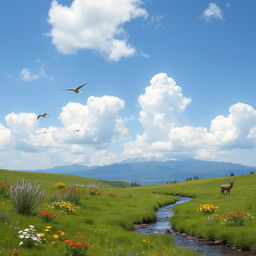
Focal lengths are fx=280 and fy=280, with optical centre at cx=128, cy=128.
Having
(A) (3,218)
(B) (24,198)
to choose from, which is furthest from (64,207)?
(A) (3,218)

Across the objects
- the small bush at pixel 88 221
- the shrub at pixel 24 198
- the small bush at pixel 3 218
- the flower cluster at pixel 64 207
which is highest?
the shrub at pixel 24 198

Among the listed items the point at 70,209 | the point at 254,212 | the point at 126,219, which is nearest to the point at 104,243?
the point at 70,209

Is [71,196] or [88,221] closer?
[88,221]

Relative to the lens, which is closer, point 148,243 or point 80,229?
point 148,243

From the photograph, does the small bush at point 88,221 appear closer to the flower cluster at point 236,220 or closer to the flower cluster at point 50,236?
the flower cluster at point 50,236

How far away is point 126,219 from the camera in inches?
955

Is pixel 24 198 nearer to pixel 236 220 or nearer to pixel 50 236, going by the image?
pixel 50 236

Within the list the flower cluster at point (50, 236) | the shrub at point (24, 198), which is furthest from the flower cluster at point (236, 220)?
the shrub at point (24, 198)

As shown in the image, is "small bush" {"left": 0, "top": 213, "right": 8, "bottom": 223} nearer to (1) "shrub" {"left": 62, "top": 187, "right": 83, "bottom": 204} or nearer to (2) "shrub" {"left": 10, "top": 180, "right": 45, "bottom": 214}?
(2) "shrub" {"left": 10, "top": 180, "right": 45, "bottom": 214}

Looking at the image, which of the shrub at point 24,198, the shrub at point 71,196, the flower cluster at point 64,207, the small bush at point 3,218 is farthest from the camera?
the shrub at point 71,196

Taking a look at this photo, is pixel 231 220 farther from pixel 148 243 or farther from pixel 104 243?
pixel 104 243

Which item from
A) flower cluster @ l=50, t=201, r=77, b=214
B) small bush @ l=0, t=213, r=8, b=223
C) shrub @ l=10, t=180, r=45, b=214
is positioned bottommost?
flower cluster @ l=50, t=201, r=77, b=214

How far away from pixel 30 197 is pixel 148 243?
7.13 meters

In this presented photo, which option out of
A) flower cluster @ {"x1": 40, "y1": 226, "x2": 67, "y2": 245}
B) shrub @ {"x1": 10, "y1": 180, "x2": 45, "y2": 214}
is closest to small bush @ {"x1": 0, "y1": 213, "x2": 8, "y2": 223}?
shrub @ {"x1": 10, "y1": 180, "x2": 45, "y2": 214}
